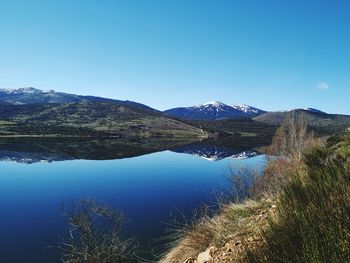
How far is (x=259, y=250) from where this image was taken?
4824 mm

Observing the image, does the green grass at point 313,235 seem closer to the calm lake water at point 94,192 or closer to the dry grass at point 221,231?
the dry grass at point 221,231

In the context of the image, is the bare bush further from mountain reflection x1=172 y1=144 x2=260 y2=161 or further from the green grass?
mountain reflection x1=172 y1=144 x2=260 y2=161

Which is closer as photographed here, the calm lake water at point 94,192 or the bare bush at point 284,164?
the bare bush at point 284,164

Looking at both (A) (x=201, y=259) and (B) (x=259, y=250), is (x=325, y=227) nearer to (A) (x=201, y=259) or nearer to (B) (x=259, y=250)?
(B) (x=259, y=250)

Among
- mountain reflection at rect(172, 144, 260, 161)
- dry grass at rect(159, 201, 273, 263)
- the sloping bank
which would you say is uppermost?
the sloping bank

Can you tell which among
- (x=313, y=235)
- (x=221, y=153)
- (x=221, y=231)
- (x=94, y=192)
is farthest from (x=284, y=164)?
(x=221, y=153)

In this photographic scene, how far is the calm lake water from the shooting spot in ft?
99.1

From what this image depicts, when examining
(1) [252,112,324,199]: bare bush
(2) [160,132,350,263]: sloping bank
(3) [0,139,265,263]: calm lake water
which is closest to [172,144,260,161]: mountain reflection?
(3) [0,139,265,263]: calm lake water

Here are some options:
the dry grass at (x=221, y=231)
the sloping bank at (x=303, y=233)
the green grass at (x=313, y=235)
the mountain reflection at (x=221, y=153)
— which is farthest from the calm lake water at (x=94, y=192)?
the green grass at (x=313, y=235)

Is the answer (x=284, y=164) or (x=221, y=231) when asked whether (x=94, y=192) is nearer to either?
Result: (x=284, y=164)

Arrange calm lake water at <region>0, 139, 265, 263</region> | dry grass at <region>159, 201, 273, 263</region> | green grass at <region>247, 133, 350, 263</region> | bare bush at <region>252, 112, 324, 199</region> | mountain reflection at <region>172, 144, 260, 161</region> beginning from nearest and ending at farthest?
green grass at <region>247, 133, 350, 263</region>
dry grass at <region>159, 201, 273, 263</region>
bare bush at <region>252, 112, 324, 199</region>
calm lake water at <region>0, 139, 265, 263</region>
mountain reflection at <region>172, 144, 260, 161</region>

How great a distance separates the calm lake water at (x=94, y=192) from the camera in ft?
99.1

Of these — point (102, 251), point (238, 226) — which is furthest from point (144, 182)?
point (238, 226)

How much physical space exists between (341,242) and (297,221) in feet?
4.63
